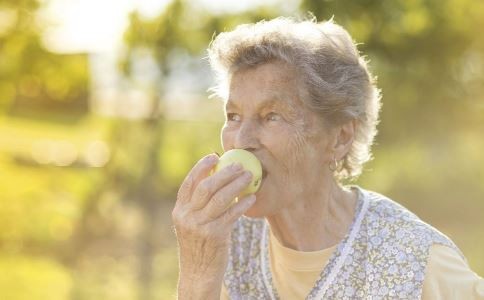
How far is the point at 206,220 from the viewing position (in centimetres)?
262

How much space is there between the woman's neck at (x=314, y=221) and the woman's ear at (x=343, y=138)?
14 cm

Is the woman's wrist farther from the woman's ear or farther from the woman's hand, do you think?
the woman's ear

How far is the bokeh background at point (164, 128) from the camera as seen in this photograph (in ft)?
23.4

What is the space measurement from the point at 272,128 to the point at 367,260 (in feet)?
1.98

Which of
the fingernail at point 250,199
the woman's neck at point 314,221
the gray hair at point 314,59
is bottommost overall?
the woman's neck at point 314,221

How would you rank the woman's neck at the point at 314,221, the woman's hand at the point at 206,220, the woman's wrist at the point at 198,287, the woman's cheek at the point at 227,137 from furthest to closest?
the woman's neck at the point at 314,221 → the woman's cheek at the point at 227,137 → the woman's wrist at the point at 198,287 → the woman's hand at the point at 206,220

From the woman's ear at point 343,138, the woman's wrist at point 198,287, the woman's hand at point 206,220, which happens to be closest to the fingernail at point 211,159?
the woman's hand at point 206,220

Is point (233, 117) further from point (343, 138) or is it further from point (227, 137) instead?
point (343, 138)

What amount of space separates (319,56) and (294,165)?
39 centimetres

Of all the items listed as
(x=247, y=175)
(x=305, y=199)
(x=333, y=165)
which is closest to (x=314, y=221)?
(x=305, y=199)

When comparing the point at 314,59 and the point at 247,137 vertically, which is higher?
the point at 314,59

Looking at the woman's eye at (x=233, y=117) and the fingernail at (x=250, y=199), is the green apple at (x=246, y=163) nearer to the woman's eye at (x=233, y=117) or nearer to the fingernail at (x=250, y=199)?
the fingernail at (x=250, y=199)

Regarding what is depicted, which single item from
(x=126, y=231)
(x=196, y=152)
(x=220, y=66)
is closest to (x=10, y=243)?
(x=126, y=231)

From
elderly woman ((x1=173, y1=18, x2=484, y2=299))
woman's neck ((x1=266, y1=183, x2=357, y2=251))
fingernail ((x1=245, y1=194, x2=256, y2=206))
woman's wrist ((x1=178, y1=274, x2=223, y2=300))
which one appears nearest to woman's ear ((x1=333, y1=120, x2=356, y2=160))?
elderly woman ((x1=173, y1=18, x2=484, y2=299))
